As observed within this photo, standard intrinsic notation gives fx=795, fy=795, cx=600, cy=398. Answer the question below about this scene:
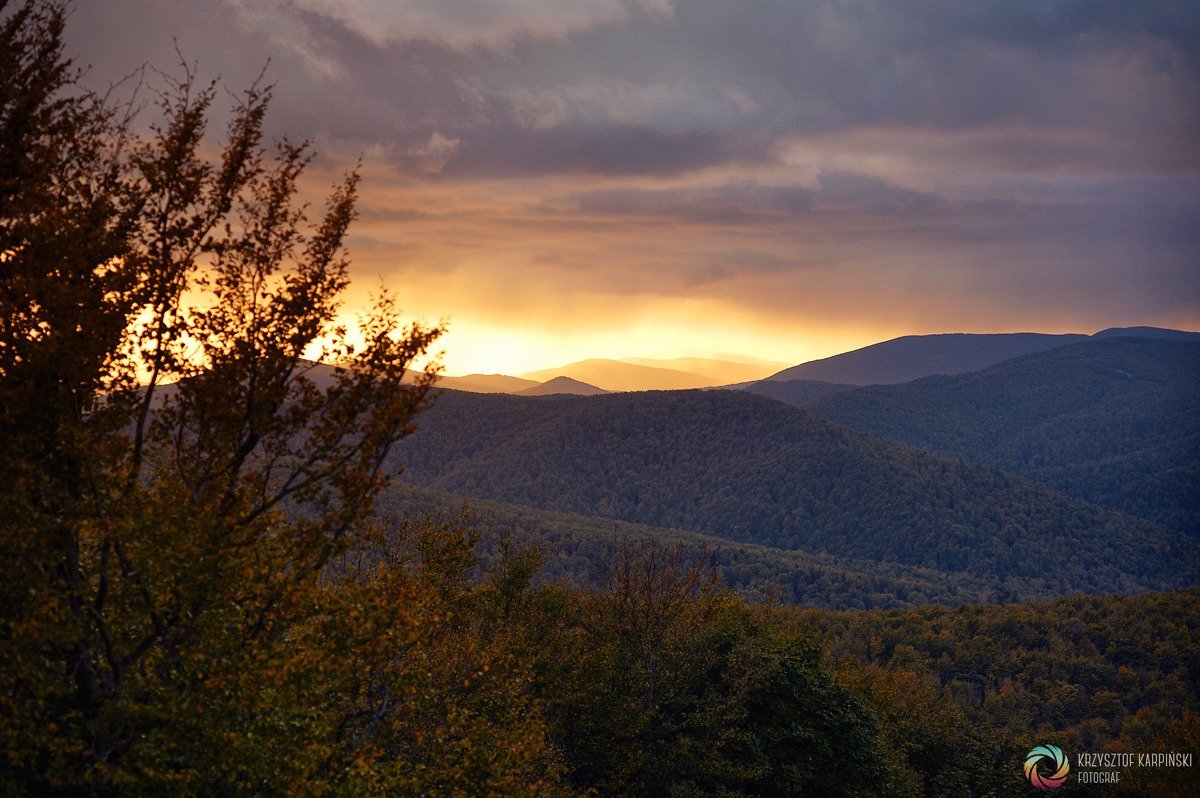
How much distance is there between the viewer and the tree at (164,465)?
37.9ft

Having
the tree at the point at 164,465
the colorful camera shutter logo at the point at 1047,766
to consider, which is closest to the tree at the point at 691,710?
the colorful camera shutter logo at the point at 1047,766

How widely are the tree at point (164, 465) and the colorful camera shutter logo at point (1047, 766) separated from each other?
32.5 meters

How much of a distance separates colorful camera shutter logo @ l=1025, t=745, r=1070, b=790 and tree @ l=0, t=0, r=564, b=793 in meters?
32.5

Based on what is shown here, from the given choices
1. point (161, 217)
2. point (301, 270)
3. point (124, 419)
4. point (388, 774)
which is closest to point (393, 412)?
point (301, 270)

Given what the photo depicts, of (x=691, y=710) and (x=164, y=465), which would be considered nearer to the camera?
(x=164, y=465)

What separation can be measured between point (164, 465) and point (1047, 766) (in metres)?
38.3

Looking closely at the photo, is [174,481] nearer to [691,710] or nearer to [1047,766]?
[691,710]

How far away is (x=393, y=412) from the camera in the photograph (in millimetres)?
12828

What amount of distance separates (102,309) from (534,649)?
28.4m

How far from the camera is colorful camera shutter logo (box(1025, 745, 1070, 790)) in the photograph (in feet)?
113

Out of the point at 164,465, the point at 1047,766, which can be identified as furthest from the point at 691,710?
the point at 164,465

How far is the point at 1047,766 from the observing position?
35.6 m

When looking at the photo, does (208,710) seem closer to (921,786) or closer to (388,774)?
(388,774)

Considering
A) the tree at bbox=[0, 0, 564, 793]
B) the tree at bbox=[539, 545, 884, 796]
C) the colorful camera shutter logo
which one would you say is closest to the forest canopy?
the tree at bbox=[0, 0, 564, 793]
